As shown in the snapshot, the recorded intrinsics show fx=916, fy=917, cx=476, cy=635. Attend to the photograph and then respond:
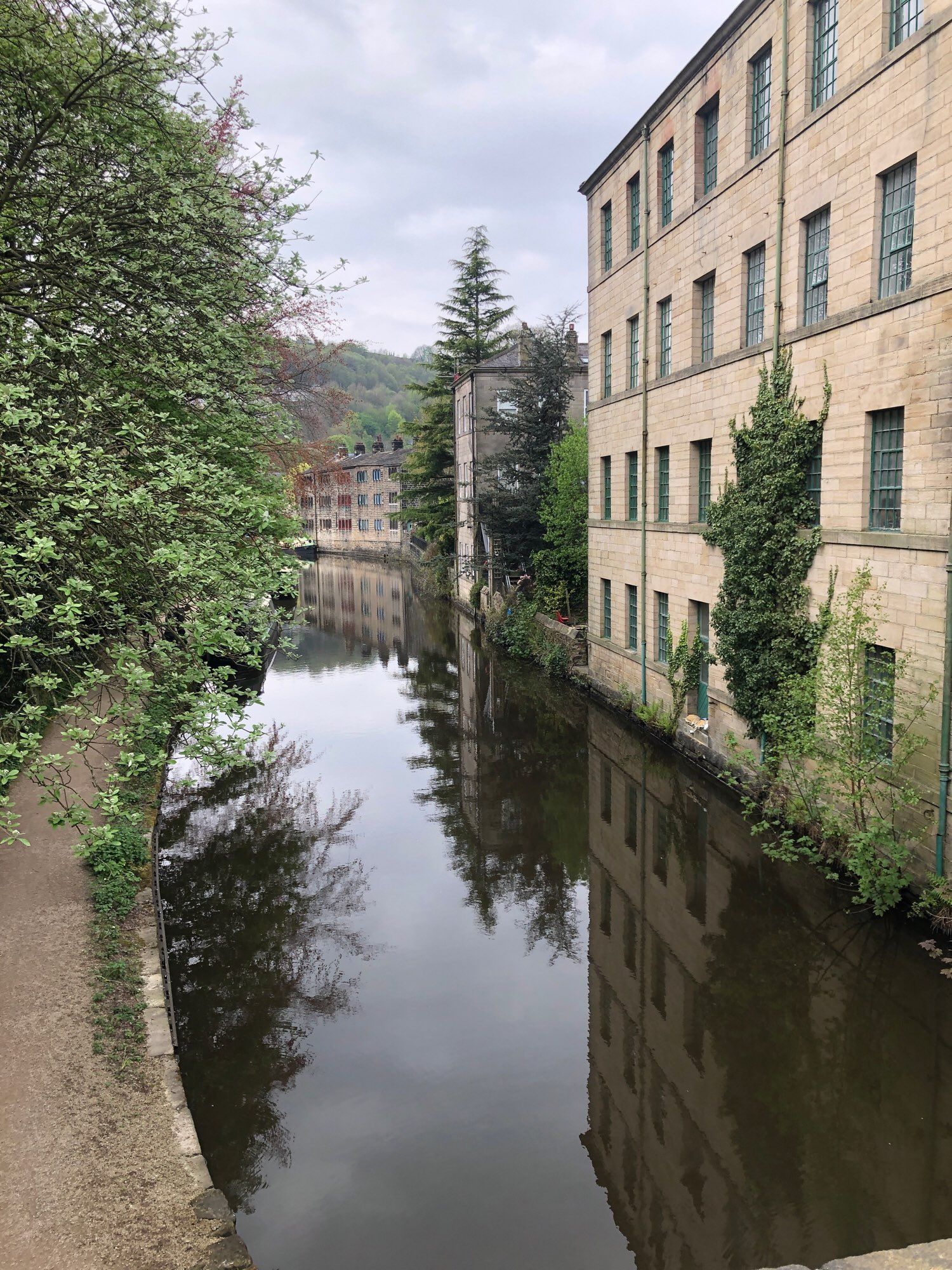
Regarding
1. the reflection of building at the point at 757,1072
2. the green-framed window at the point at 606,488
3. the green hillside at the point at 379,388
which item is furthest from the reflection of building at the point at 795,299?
the green hillside at the point at 379,388

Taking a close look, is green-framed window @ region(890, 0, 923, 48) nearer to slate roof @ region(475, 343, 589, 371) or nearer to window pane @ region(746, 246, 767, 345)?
window pane @ region(746, 246, 767, 345)

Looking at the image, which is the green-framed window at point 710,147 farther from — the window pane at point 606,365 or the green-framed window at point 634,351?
the window pane at point 606,365

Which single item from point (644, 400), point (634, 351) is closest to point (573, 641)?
point (644, 400)

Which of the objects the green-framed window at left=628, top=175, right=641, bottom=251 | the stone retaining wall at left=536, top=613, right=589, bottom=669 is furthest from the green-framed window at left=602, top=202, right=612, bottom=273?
the stone retaining wall at left=536, top=613, right=589, bottom=669

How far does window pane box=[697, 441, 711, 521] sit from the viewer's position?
1689cm

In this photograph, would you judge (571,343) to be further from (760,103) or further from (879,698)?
(879,698)

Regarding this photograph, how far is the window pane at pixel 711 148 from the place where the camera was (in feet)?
53.8

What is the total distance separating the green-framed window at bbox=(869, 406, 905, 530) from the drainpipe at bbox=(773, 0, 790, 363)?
2.71m

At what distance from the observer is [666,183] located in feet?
60.9

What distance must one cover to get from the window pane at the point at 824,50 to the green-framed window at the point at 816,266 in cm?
155

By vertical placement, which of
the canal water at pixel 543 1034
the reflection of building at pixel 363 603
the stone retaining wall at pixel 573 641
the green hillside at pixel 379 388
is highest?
the green hillside at pixel 379 388

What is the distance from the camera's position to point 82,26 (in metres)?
9.47

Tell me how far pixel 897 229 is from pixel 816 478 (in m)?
3.34

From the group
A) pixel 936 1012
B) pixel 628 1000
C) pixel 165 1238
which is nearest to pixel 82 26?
pixel 165 1238
